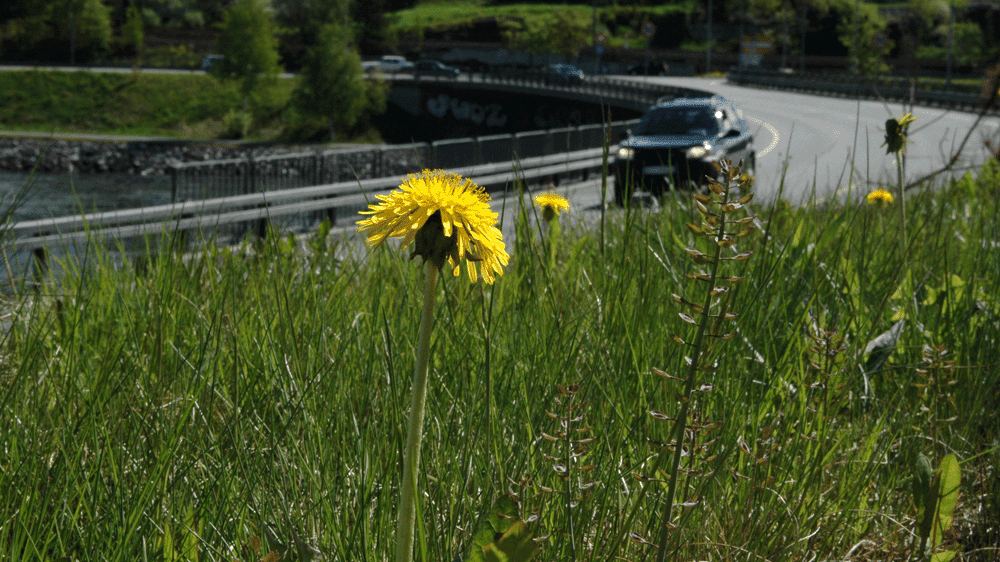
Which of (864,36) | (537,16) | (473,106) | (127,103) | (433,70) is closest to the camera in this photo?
(127,103)

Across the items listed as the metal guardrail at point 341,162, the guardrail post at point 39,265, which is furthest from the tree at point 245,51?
the guardrail post at point 39,265

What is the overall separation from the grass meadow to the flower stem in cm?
17

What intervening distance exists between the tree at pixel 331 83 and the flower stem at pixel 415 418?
82.7 metres

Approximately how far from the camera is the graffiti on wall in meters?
94.8

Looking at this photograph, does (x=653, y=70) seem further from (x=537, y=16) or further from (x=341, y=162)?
(x=341, y=162)

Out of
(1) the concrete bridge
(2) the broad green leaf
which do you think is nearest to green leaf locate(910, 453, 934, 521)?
(2) the broad green leaf

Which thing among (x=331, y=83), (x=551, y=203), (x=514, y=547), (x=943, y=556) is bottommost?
(x=943, y=556)

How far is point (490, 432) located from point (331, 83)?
8265 cm

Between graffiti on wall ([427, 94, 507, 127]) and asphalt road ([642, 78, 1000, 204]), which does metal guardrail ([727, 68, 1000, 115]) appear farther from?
graffiti on wall ([427, 94, 507, 127])

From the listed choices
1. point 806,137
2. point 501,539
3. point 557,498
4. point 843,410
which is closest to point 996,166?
point 843,410

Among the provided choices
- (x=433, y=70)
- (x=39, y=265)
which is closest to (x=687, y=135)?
(x=39, y=265)

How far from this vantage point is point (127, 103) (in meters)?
89.1

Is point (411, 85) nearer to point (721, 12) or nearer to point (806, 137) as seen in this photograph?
point (806, 137)

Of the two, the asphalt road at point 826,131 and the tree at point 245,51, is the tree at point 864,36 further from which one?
the tree at point 245,51
